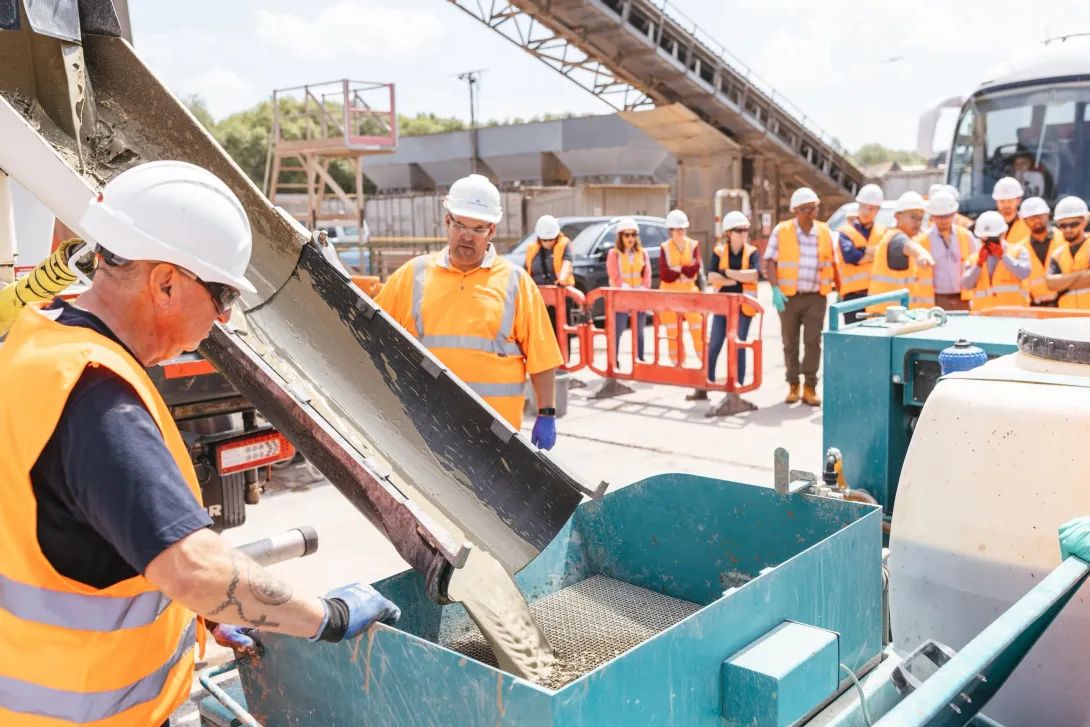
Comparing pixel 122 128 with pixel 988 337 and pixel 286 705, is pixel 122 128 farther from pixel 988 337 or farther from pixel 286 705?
pixel 988 337

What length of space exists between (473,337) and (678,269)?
600 cm

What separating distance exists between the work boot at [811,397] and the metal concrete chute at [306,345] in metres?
5.96

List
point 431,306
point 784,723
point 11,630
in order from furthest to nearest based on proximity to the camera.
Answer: point 431,306, point 784,723, point 11,630

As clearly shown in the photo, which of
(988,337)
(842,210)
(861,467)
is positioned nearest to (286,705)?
(861,467)

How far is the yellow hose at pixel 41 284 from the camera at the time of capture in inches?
103

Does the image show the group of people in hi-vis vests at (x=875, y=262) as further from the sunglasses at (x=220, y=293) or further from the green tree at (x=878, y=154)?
the green tree at (x=878, y=154)

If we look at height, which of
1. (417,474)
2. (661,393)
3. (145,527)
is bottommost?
(661,393)

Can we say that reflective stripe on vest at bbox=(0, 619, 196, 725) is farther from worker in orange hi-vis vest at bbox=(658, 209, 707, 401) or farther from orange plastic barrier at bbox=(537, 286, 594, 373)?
worker in orange hi-vis vest at bbox=(658, 209, 707, 401)

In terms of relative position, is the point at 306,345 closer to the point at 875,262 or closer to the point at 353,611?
the point at 353,611

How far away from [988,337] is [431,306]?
7.64ft

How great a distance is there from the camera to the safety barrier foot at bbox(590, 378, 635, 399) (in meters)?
9.30

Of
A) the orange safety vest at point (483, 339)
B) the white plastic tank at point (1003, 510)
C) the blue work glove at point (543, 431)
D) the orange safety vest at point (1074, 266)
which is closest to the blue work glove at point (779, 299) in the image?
the orange safety vest at point (1074, 266)

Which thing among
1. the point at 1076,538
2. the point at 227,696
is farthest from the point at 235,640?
→ the point at 1076,538

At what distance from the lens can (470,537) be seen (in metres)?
2.95
